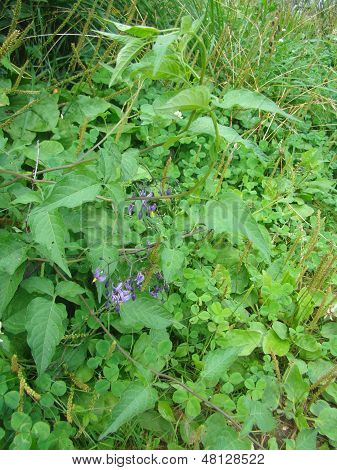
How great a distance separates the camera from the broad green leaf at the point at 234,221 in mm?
1316

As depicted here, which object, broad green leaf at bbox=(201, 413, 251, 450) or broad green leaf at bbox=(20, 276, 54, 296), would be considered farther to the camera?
broad green leaf at bbox=(20, 276, 54, 296)

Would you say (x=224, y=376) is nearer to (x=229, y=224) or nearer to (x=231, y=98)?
(x=229, y=224)

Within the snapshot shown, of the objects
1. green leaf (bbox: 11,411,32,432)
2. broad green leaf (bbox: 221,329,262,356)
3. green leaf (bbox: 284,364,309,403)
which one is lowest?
green leaf (bbox: 284,364,309,403)

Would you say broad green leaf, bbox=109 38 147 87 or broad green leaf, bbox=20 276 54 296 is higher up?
broad green leaf, bbox=109 38 147 87

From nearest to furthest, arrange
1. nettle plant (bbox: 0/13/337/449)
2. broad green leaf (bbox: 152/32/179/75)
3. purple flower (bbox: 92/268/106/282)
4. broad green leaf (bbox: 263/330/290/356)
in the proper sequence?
broad green leaf (bbox: 152/32/179/75)
nettle plant (bbox: 0/13/337/449)
purple flower (bbox: 92/268/106/282)
broad green leaf (bbox: 263/330/290/356)

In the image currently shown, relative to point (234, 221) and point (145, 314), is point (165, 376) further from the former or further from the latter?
point (234, 221)

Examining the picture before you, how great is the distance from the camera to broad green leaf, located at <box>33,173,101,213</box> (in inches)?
51.1

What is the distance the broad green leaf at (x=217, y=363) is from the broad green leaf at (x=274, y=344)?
10.9 inches

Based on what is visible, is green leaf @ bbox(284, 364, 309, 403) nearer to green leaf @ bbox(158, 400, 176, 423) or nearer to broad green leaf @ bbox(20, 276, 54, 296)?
green leaf @ bbox(158, 400, 176, 423)


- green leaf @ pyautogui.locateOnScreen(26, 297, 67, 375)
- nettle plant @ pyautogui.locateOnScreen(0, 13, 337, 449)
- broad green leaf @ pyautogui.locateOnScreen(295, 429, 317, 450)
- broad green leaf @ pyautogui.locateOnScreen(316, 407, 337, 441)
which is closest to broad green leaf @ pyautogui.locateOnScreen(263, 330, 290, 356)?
nettle plant @ pyautogui.locateOnScreen(0, 13, 337, 449)

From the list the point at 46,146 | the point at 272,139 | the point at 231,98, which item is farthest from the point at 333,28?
the point at 231,98

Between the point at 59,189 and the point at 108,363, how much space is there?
1.94ft

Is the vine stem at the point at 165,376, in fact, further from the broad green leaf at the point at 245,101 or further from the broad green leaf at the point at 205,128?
the broad green leaf at the point at 245,101
